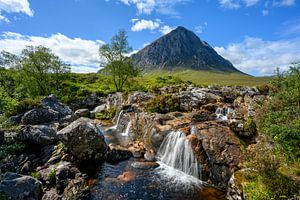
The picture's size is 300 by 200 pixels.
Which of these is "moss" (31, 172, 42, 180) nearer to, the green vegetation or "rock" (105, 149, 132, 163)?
"rock" (105, 149, 132, 163)

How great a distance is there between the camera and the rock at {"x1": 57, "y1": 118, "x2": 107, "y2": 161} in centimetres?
2412

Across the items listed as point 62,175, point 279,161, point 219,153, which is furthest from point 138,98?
point 279,161

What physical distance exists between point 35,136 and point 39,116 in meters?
8.68

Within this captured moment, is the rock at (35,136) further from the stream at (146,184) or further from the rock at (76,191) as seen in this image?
the rock at (76,191)

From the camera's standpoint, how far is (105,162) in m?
25.7

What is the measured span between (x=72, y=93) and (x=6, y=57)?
1955 cm

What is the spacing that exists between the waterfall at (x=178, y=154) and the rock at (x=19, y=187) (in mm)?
13306

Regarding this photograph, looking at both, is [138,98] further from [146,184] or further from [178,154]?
[146,184]

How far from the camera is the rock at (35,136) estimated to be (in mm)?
25328

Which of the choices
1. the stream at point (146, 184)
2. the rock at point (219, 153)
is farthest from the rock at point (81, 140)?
the rock at point (219, 153)

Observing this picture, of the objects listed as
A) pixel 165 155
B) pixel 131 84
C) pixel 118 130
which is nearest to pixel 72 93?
pixel 131 84

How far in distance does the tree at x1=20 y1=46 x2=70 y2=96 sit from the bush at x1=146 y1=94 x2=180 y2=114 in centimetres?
3374

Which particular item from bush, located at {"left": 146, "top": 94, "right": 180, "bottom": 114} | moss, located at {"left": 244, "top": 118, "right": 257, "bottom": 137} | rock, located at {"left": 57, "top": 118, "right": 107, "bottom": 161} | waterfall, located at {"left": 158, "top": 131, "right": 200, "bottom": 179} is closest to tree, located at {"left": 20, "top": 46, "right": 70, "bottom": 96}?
bush, located at {"left": 146, "top": 94, "right": 180, "bottom": 114}

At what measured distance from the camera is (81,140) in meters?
24.4
